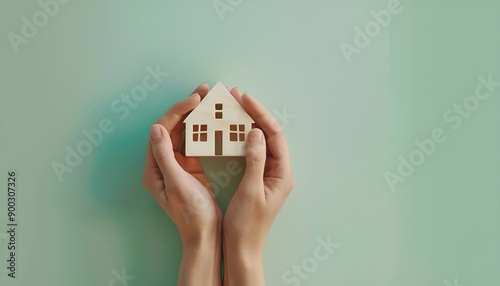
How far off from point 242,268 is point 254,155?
0.30m

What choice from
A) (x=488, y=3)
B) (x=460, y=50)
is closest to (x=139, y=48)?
(x=460, y=50)

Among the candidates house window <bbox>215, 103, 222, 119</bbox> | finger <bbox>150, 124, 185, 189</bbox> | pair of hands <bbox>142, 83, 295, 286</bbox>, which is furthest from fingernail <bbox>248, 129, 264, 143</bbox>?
finger <bbox>150, 124, 185, 189</bbox>

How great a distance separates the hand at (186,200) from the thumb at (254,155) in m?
0.15

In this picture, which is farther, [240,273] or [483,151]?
[483,151]

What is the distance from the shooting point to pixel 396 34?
1.07m

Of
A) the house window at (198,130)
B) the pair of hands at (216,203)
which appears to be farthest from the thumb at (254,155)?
the house window at (198,130)

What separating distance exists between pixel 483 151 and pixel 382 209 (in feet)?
1.22

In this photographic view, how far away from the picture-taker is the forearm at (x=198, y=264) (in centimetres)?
91

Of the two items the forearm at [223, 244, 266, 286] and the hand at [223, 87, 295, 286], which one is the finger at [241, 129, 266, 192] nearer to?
the hand at [223, 87, 295, 286]

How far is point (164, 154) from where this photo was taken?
861 mm

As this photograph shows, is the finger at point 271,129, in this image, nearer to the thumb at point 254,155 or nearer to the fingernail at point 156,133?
the thumb at point 254,155

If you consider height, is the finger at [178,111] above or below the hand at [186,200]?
above

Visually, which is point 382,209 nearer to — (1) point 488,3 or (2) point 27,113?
(1) point 488,3

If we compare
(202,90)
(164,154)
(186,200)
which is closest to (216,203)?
(186,200)
